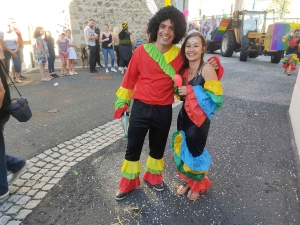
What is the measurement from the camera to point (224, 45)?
14008mm

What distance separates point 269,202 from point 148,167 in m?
1.32

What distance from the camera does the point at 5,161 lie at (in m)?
2.48

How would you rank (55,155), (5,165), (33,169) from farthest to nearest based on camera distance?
(55,155)
(33,169)
(5,165)

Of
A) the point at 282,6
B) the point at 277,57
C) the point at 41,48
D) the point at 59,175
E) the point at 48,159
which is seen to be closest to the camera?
the point at 59,175

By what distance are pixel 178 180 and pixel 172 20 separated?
5.91 feet

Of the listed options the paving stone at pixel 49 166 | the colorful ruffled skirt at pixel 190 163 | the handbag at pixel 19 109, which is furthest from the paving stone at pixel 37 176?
the colorful ruffled skirt at pixel 190 163

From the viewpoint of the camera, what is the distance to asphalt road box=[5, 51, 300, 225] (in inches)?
93.8

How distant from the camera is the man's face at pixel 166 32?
7.29ft

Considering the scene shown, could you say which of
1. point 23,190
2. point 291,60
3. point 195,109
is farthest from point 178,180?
point 291,60

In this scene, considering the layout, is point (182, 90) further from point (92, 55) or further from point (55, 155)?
point (92, 55)

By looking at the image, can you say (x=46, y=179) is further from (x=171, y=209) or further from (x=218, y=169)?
(x=218, y=169)

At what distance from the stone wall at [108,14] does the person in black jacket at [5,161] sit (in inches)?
337

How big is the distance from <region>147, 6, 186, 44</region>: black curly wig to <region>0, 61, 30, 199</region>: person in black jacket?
1.46 meters

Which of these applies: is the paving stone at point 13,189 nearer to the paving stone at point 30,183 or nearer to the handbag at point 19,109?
the paving stone at point 30,183
